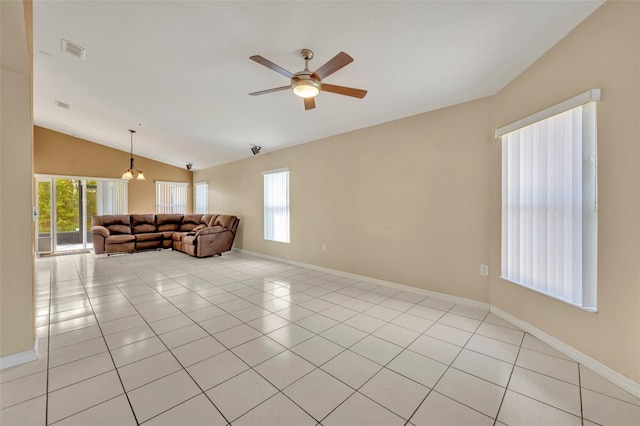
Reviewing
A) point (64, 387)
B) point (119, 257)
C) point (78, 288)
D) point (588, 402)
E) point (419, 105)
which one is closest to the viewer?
point (588, 402)

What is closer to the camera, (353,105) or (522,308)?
(522,308)

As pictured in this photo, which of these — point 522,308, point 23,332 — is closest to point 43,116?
point 23,332

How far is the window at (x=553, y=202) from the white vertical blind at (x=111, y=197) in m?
9.57

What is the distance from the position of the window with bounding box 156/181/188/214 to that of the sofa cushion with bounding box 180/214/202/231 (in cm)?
135

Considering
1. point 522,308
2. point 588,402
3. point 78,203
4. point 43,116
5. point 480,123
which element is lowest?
point 588,402

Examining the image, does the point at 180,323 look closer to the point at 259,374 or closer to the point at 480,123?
the point at 259,374

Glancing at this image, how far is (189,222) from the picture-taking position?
8039mm

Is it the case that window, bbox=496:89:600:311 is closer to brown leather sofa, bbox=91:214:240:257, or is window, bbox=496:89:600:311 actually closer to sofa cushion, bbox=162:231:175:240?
brown leather sofa, bbox=91:214:240:257

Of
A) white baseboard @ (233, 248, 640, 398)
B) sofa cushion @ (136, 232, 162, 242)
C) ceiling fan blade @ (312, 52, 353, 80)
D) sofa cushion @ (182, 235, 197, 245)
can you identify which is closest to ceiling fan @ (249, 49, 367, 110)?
ceiling fan blade @ (312, 52, 353, 80)

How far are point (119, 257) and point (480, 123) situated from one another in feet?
25.7

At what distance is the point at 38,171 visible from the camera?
6645 millimetres

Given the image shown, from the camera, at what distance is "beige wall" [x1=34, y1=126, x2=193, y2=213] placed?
676 centimetres

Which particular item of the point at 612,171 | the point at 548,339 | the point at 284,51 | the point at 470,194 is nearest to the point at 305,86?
the point at 284,51

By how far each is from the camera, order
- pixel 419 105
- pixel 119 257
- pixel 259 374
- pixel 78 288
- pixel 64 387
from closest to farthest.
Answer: pixel 64 387 < pixel 259 374 < pixel 419 105 < pixel 78 288 < pixel 119 257
